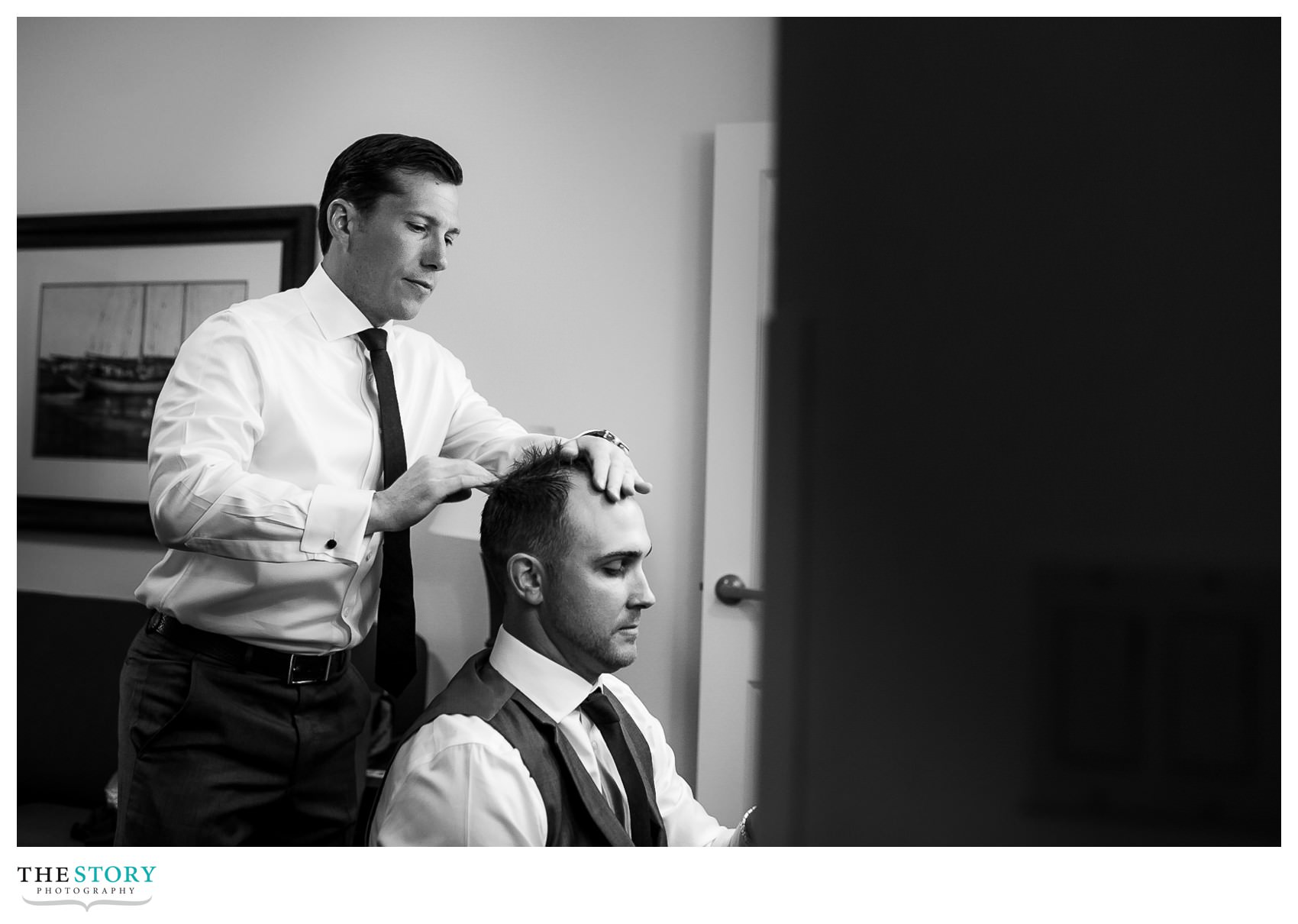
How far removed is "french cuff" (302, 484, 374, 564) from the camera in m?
1.37

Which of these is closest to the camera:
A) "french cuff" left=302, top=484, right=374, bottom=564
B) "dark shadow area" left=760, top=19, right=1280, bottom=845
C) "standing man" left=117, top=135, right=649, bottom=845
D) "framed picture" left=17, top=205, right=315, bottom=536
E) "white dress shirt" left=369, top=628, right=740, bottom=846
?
"dark shadow area" left=760, top=19, right=1280, bottom=845

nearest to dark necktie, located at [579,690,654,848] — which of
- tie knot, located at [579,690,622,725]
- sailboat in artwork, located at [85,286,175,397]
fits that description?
tie knot, located at [579,690,622,725]

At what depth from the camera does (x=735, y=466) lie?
1577 millimetres

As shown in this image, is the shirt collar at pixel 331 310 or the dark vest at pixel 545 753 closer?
the dark vest at pixel 545 753

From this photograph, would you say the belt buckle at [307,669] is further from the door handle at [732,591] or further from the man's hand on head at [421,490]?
the door handle at [732,591]

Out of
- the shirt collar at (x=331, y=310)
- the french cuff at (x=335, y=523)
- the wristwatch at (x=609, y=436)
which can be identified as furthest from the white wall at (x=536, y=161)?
the french cuff at (x=335, y=523)

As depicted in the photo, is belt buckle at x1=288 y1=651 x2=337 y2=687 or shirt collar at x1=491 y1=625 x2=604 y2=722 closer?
shirt collar at x1=491 y1=625 x2=604 y2=722

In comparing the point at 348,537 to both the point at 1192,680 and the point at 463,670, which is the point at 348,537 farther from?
the point at 1192,680

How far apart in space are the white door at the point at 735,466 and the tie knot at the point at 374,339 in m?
0.55

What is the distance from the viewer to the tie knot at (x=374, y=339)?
1569mm

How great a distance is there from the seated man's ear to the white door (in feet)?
1.08

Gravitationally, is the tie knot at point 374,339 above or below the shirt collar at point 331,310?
below

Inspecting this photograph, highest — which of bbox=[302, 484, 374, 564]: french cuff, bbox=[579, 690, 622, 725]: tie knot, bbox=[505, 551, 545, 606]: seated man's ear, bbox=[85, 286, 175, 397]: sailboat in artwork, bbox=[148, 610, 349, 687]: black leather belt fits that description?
bbox=[85, 286, 175, 397]: sailboat in artwork

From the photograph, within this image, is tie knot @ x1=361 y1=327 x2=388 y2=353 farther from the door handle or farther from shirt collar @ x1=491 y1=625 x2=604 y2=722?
the door handle
